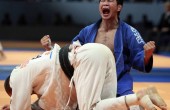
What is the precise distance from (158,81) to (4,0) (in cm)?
1013

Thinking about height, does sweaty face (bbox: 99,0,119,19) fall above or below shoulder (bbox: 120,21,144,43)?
above

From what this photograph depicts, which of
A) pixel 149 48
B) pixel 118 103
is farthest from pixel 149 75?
pixel 118 103

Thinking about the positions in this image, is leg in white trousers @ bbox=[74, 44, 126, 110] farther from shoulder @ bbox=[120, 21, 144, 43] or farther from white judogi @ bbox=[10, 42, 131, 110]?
shoulder @ bbox=[120, 21, 144, 43]

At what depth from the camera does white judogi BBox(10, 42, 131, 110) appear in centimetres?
305

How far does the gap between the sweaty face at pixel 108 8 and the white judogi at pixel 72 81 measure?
20.7 inches

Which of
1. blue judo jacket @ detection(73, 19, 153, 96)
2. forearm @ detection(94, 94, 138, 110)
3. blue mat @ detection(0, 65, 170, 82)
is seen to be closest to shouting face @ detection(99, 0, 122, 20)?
blue judo jacket @ detection(73, 19, 153, 96)

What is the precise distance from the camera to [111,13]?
3.75 meters

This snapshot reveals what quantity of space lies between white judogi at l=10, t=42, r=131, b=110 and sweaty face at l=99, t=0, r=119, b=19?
53 cm

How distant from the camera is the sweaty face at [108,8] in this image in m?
3.70

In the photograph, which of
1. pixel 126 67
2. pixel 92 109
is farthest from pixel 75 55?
pixel 126 67

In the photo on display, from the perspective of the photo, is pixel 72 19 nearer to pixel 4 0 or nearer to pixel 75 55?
pixel 4 0

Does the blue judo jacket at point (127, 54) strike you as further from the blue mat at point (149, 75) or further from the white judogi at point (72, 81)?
the blue mat at point (149, 75)

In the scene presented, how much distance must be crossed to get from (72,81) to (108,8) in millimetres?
825

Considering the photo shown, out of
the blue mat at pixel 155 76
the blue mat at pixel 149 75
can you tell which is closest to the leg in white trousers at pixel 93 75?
the blue mat at pixel 149 75
